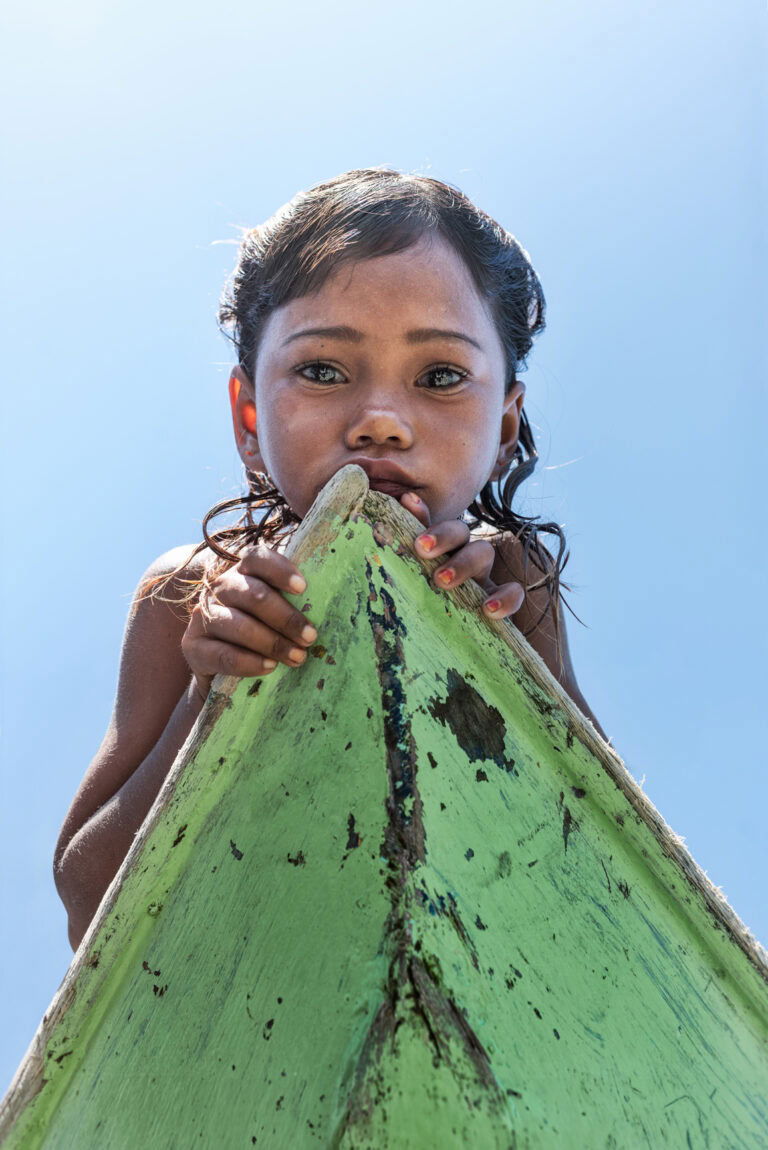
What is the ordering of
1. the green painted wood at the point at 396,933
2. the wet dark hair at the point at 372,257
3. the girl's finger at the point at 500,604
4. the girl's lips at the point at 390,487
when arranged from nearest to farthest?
the green painted wood at the point at 396,933
the girl's finger at the point at 500,604
the girl's lips at the point at 390,487
the wet dark hair at the point at 372,257

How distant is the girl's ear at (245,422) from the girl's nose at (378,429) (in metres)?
0.64

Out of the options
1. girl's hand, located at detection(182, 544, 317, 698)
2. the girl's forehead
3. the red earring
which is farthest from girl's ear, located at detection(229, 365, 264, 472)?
girl's hand, located at detection(182, 544, 317, 698)

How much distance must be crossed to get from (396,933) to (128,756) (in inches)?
61.7

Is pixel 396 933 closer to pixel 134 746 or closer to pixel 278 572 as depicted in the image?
pixel 278 572

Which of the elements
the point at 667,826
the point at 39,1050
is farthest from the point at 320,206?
the point at 39,1050

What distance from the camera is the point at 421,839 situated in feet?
2.56

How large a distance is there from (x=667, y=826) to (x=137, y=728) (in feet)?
5.01

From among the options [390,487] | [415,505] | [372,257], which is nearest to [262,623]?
[415,505]

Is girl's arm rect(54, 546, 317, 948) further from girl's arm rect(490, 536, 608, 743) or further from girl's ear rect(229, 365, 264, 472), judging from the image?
girl's arm rect(490, 536, 608, 743)

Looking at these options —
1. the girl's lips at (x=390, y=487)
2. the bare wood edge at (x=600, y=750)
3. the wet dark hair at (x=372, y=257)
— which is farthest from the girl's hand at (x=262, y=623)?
the wet dark hair at (x=372, y=257)

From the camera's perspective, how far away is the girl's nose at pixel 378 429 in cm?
142

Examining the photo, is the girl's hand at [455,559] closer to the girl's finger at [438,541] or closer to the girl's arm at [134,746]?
the girl's finger at [438,541]

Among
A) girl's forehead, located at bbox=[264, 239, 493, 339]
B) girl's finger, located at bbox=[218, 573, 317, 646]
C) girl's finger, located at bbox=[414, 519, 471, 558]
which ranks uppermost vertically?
girl's forehead, located at bbox=[264, 239, 493, 339]

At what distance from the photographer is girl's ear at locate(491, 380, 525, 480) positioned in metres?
2.13
